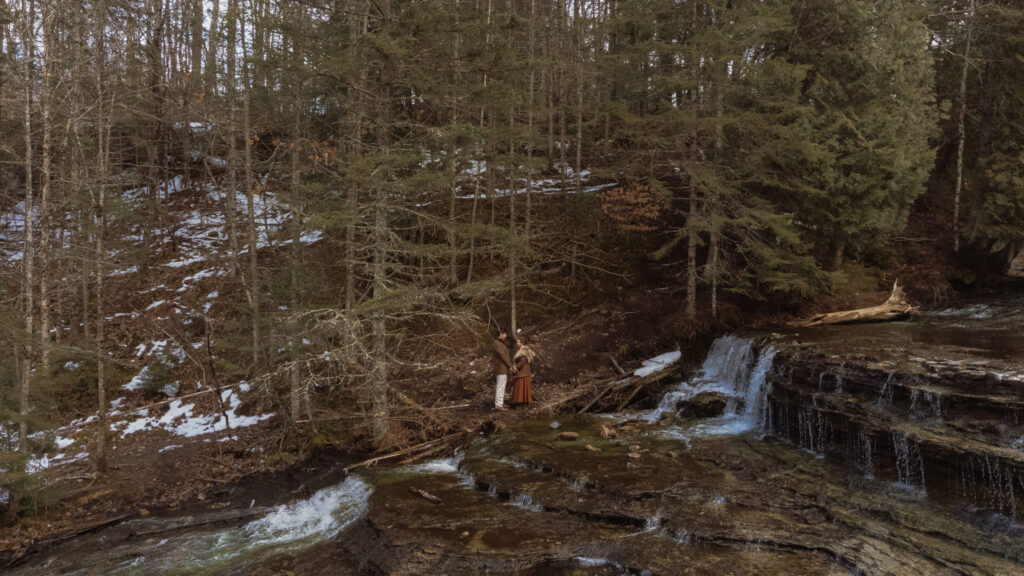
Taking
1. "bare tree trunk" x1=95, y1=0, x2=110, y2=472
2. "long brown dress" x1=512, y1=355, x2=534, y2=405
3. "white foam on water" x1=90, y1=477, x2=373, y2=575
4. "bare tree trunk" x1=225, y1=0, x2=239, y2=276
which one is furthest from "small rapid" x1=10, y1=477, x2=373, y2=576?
"bare tree trunk" x1=225, y1=0, x2=239, y2=276

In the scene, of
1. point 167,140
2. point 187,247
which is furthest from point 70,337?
point 167,140

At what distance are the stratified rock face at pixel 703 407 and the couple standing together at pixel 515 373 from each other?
3.60 m

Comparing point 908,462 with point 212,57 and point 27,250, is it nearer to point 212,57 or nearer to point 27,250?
point 27,250

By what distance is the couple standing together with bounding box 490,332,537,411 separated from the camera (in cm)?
1320

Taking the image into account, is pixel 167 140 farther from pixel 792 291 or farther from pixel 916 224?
pixel 916 224

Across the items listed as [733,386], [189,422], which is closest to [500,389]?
A: [733,386]

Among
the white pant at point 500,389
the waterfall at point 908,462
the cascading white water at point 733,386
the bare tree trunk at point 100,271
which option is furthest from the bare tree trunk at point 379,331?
the waterfall at point 908,462

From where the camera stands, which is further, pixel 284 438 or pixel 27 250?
pixel 284 438

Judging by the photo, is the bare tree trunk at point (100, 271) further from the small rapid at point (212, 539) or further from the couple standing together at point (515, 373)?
the couple standing together at point (515, 373)

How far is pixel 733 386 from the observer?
13172 millimetres

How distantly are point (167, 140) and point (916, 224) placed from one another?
30.4 metres

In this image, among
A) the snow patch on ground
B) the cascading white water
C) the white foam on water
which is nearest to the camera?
the white foam on water

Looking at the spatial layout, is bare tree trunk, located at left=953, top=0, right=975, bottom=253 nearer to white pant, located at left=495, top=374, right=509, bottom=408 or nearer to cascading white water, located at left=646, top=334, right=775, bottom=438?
cascading white water, located at left=646, top=334, right=775, bottom=438

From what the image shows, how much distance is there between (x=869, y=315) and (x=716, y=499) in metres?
10.2
